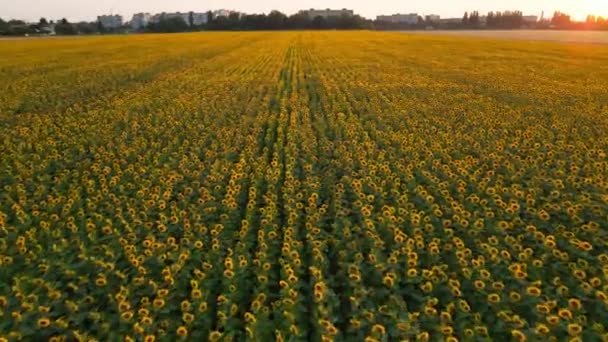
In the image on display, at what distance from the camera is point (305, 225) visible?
20.7 feet

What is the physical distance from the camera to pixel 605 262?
205 inches

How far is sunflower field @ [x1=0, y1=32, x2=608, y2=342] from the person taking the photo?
4371mm

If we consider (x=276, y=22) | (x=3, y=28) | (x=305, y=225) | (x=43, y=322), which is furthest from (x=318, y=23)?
(x=43, y=322)

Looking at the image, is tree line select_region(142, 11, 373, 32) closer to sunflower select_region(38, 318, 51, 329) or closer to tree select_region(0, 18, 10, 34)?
tree select_region(0, 18, 10, 34)

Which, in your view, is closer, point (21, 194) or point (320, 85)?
point (21, 194)

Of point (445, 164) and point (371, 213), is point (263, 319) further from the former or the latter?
point (445, 164)

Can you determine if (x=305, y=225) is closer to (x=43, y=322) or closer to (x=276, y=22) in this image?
(x=43, y=322)

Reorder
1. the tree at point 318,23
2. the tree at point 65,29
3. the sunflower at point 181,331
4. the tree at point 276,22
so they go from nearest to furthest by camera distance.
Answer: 1. the sunflower at point 181,331
2. the tree at point 65,29
3. the tree at point 276,22
4. the tree at point 318,23

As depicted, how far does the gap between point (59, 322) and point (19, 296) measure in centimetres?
72

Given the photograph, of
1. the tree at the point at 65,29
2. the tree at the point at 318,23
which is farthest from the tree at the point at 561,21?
the tree at the point at 65,29

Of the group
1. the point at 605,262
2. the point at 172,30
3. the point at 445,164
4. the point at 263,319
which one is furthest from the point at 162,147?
the point at 172,30

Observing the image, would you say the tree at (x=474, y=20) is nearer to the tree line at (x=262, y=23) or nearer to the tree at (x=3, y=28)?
the tree line at (x=262, y=23)

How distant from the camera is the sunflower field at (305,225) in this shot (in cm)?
437

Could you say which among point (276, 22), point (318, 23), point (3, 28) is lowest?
point (3, 28)
